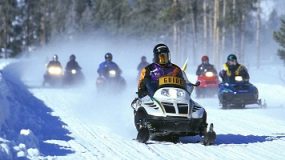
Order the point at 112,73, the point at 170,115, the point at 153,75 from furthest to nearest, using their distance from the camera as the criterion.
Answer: the point at 112,73, the point at 153,75, the point at 170,115

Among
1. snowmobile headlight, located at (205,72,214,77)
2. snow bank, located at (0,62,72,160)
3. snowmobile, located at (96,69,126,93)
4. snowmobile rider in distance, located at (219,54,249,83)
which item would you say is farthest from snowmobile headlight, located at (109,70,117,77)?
snow bank, located at (0,62,72,160)

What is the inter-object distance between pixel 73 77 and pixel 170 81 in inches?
828

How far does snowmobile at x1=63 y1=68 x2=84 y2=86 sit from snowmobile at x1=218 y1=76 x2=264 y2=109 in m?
13.4

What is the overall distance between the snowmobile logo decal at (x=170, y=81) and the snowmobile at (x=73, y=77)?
68.2 ft

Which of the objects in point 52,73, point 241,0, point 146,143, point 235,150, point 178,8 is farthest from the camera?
point 241,0

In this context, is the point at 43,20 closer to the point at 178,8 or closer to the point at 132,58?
the point at 132,58

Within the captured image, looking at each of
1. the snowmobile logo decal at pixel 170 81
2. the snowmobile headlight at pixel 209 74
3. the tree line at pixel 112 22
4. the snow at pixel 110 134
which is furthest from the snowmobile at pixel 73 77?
the tree line at pixel 112 22

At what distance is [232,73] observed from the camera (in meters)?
20.7

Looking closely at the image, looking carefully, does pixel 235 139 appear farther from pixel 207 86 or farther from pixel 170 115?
pixel 207 86

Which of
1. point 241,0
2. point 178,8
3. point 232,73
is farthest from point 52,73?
point 241,0

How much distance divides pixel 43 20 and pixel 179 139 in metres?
87.3

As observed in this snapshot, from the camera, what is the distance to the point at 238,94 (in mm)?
20250

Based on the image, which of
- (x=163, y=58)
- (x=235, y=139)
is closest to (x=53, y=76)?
(x=163, y=58)

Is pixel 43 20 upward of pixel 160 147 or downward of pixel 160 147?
upward
